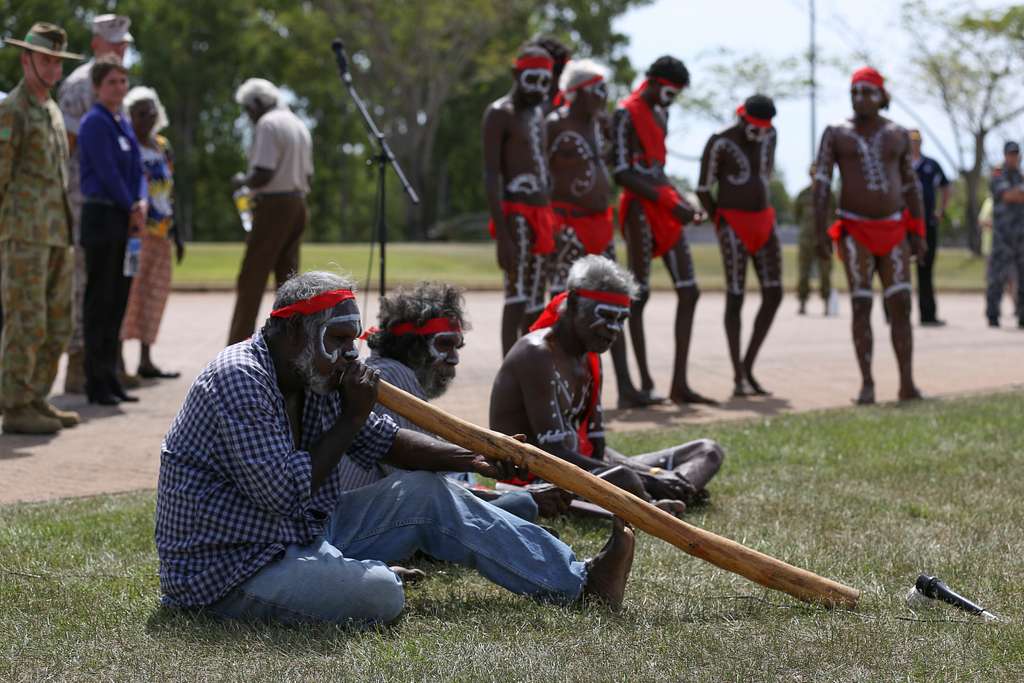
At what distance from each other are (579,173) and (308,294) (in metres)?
5.52

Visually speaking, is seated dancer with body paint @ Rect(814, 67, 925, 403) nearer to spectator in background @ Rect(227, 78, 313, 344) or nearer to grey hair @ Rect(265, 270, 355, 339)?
spectator in background @ Rect(227, 78, 313, 344)

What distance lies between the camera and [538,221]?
9.45 meters

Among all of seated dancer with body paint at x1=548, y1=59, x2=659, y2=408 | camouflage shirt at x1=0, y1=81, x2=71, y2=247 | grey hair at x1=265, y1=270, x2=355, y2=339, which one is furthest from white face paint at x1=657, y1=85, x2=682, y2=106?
grey hair at x1=265, y1=270, x2=355, y2=339

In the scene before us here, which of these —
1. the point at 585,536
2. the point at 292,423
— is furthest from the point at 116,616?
the point at 585,536

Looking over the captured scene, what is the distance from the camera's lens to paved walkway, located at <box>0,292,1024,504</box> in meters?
7.46

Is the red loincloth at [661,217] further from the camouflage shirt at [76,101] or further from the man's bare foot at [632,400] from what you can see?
the camouflage shirt at [76,101]

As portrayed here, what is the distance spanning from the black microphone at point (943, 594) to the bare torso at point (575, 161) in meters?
5.37

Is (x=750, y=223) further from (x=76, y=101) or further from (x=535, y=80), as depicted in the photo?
(x=76, y=101)

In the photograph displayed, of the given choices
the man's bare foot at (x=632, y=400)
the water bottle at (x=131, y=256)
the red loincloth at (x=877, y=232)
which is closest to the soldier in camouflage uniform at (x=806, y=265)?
the red loincloth at (x=877, y=232)

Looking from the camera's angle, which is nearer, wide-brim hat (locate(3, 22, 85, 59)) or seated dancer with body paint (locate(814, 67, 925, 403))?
wide-brim hat (locate(3, 22, 85, 59))

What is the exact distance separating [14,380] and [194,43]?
1796 inches

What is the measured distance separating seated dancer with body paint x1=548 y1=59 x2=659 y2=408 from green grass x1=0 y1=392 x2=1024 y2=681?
3016 millimetres

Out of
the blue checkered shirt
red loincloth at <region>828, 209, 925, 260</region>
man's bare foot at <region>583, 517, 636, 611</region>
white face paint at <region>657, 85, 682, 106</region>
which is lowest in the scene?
man's bare foot at <region>583, 517, 636, 611</region>

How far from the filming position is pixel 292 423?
468 centimetres
